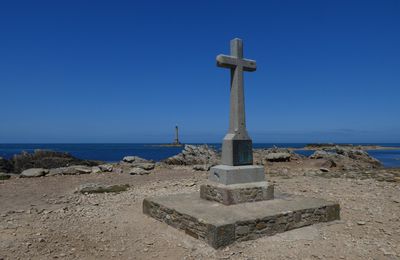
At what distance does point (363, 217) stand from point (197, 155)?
16310 mm

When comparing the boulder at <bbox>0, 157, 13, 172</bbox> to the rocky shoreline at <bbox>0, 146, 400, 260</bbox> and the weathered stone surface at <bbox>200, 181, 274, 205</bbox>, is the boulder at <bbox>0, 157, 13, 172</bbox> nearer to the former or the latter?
the rocky shoreline at <bbox>0, 146, 400, 260</bbox>

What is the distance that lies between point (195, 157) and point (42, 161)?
32.0ft

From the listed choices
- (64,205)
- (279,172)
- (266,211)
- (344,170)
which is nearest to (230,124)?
(266,211)

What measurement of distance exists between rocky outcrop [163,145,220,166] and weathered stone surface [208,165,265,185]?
1159 cm

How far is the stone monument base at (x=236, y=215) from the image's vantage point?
572 centimetres

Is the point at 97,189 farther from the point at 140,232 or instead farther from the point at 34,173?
the point at 140,232

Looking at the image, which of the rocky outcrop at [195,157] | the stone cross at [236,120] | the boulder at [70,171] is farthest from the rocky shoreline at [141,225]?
the rocky outcrop at [195,157]

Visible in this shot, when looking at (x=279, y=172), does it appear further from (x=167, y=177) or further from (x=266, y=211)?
(x=266, y=211)

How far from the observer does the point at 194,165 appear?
19.4m

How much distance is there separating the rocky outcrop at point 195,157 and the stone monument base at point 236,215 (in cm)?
1210

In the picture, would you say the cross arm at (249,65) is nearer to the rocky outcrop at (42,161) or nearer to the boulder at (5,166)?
the rocky outcrop at (42,161)

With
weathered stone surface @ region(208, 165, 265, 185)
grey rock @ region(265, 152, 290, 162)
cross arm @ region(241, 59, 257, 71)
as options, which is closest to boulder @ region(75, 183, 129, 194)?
weathered stone surface @ region(208, 165, 265, 185)

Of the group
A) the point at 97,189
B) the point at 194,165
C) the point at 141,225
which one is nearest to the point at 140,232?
the point at 141,225

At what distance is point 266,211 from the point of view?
258 inches
